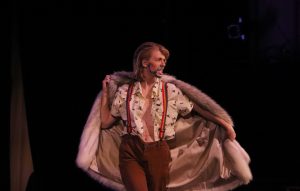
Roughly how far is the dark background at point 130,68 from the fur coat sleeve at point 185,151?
53cm

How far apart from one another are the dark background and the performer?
1.78ft

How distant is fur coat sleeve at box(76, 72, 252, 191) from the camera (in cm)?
319

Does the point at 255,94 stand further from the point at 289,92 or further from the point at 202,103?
the point at 202,103

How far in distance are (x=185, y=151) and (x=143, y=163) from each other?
0.41 metres

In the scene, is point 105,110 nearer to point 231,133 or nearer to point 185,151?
point 185,151

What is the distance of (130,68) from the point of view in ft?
12.7

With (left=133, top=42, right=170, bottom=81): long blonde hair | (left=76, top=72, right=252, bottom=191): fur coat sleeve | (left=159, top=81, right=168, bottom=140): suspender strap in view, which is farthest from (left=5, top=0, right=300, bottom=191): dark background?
(left=159, top=81, right=168, bottom=140): suspender strap

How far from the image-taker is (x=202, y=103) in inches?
125

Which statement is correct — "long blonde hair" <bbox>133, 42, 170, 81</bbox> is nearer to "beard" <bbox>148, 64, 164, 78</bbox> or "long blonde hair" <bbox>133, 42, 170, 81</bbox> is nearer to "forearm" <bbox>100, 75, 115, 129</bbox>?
"beard" <bbox>148, 64, 164, 78</bbox>

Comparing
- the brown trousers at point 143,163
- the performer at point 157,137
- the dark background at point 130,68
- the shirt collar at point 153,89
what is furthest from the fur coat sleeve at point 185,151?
the dark background at point 130,68

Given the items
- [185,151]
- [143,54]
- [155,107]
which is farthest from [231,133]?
[143,54]

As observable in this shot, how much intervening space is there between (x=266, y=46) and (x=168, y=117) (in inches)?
76.7

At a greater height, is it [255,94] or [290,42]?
[290,42]

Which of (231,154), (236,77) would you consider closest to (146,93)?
(231,154)
